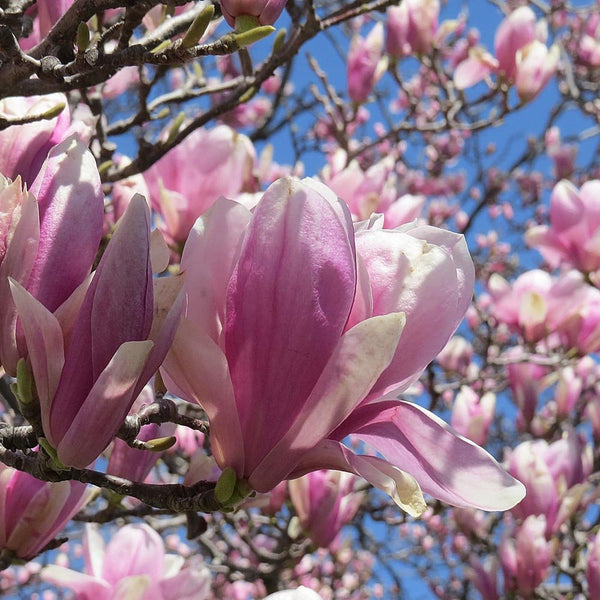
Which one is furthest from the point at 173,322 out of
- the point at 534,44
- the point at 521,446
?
the point at 534,44

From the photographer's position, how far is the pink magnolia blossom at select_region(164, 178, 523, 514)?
1.75 ft

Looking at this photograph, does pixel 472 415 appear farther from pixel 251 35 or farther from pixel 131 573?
pixel 251 35

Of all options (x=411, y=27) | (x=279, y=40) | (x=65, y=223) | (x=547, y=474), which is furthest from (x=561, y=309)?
(x=65, y=223)

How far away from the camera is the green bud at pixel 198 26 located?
670 mm

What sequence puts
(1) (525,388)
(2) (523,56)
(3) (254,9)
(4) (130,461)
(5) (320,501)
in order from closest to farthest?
(3) (254,9) → (4) (130,461) → (5) (320,501) → (2) (523,56) → (1) (525,388)

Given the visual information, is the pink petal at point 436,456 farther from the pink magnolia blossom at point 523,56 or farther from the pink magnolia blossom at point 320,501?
the pink magnolia blossom at point 523,56

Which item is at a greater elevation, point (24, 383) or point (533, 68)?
point (24, 383)

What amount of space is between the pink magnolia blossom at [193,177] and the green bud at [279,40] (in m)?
0.27

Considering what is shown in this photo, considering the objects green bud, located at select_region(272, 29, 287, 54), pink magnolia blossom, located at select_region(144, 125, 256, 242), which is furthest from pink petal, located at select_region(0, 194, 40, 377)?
pink magnolia blossom, located at select_region(144, 125, 256, 242)

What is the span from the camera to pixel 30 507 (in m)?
0.84

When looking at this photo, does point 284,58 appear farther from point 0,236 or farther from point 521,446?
point 521,446

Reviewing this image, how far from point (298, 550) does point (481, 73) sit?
145 centimetres

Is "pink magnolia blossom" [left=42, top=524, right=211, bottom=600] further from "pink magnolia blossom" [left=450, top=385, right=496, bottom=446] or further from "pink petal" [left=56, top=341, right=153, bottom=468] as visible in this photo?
"pink magnolia blossom" [left=450, top=385, right=496, bottom=446]

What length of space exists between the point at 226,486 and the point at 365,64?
6.36 ft
